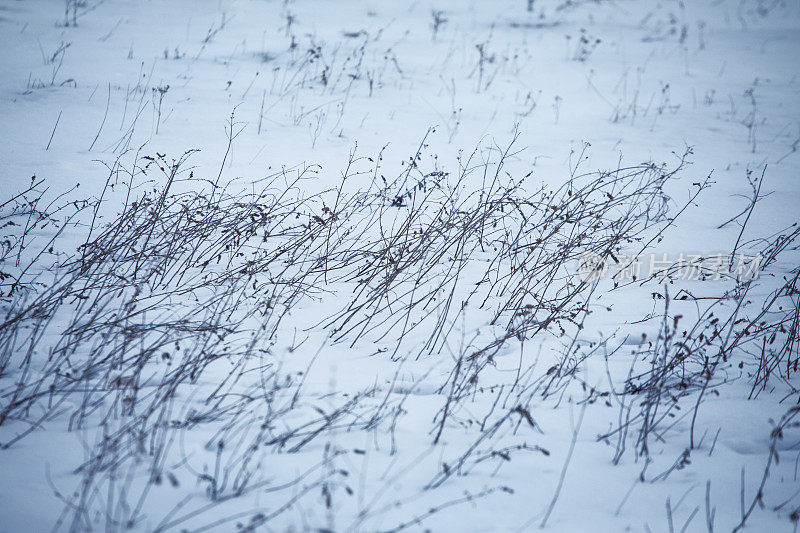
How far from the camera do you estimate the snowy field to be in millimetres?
2148

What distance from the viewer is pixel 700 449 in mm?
2504

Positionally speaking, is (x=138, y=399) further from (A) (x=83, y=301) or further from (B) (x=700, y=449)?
(B) (x=700, y=449)

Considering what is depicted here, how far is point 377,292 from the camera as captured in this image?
3391 millimetres

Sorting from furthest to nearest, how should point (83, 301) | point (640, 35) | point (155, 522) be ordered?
1. point (640, 35)
2. point (83, 301)
3. point (155, 522)

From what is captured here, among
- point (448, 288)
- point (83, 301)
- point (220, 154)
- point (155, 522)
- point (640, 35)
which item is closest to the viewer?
point (155, 522)

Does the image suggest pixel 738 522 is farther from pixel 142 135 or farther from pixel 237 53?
pixel 237 53

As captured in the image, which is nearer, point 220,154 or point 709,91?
point 220,154

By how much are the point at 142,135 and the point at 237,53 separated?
3152 millimetres

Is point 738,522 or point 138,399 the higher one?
point 138,399

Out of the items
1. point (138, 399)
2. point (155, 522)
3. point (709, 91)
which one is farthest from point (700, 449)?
point (709, 91)

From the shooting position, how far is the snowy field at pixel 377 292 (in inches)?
84.6

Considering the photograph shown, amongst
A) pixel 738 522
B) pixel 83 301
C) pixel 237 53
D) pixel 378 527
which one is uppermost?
pixel 237 53

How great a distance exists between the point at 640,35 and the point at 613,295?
932 centimetres

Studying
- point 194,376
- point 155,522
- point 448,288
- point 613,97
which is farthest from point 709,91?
point 155,522
